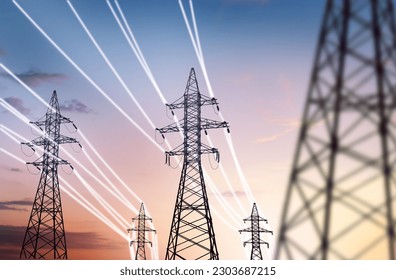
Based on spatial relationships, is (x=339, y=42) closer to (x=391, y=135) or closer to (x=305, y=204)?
(x=391, y=135)

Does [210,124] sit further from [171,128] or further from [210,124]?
[171,128]

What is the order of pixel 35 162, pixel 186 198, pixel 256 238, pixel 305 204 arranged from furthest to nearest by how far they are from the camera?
pixel 256 238 → pixel 35 162 → pixel 186 198 → pixel 305 204

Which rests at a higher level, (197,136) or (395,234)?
(197,136)

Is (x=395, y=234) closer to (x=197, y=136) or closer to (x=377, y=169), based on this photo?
(x=377, y=169)

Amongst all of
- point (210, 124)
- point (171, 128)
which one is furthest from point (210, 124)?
point (171, 128)

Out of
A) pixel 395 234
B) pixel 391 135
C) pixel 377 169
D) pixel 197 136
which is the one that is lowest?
pixel 395 234
